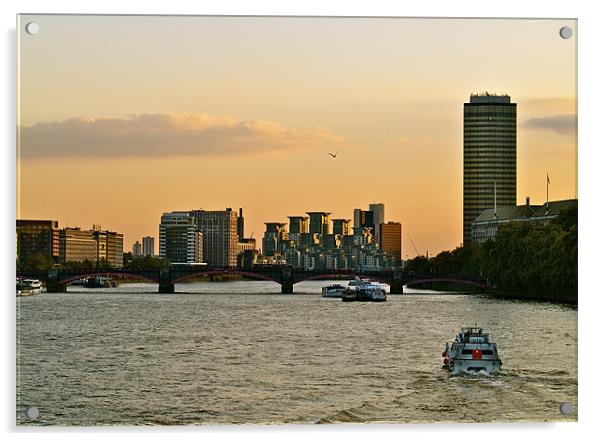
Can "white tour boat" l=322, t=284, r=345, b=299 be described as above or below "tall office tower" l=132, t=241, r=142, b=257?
below

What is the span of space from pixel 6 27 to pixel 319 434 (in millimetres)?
3508

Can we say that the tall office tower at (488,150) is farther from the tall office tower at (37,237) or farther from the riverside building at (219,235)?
the tall office tower at (37,237)

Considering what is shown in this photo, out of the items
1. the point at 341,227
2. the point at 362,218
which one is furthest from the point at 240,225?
the point at 362,218

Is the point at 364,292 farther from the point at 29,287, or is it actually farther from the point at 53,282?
the point at 29,287

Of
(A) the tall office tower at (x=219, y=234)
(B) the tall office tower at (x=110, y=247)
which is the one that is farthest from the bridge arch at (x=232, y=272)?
(B) the tall office tower at (x=110, y=247)

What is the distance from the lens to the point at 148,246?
1120cm

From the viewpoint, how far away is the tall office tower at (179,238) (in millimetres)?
10867

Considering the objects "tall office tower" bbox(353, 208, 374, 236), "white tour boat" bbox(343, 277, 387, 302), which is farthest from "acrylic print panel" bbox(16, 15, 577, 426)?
"white tour boat" bbox(343, 277, 387, 302)

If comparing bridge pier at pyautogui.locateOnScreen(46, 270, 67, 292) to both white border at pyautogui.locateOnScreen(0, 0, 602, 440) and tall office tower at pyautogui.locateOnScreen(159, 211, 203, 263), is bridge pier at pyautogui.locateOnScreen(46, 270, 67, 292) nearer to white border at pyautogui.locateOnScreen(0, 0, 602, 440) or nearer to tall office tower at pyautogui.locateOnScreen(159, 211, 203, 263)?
tall office tower at pyautogui.locateOnScreen(159, 211, 203, 263)

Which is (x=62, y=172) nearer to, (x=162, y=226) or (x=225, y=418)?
(x=162, y=226)

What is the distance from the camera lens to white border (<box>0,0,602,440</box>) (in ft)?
29.1

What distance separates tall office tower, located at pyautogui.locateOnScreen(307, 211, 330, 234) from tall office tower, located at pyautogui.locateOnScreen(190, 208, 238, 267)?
642mm

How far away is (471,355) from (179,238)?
105 inches

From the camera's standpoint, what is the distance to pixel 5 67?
9.05 metres
